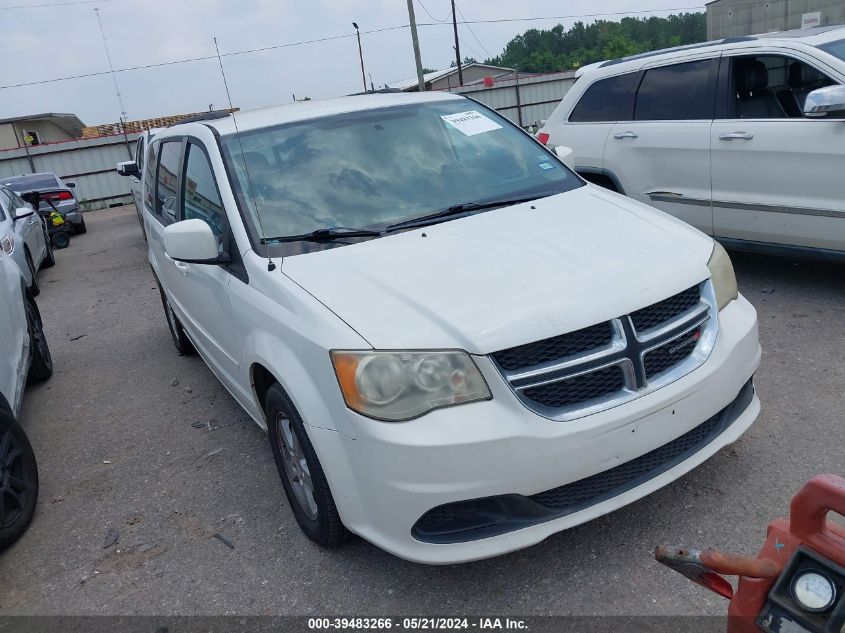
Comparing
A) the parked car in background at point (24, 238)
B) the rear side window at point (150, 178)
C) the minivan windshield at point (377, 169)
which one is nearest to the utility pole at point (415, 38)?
the parked car in background at point (24, 238)

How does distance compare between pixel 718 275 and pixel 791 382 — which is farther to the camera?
pixel 791 382

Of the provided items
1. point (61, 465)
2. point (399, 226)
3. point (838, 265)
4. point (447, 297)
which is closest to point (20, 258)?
point (61, 465)

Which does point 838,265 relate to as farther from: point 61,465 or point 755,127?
point 61,465

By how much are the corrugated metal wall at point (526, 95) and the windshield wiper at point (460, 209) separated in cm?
2267

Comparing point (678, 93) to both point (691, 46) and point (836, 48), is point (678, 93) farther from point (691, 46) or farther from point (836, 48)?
point (836, 48)

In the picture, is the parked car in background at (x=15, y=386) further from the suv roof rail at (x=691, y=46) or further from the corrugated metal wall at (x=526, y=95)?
the corrugated metal wall at (x=526, y=95)

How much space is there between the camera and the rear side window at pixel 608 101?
609 cm

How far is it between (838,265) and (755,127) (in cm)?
152

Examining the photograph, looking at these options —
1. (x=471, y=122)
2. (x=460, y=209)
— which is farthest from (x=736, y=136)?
(x=460, y=209)

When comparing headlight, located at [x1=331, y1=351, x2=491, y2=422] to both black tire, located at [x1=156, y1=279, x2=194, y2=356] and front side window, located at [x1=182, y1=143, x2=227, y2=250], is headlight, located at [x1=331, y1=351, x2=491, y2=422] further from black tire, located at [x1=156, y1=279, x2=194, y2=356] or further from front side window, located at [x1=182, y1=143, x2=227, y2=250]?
black tire, located at [x1=156, y1=279, x2=194, y2=356]

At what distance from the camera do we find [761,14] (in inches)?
1454

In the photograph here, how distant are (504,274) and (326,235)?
881 mm

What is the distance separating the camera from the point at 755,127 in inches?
199

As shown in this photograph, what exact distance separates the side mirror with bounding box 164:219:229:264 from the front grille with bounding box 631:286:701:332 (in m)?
1.87
